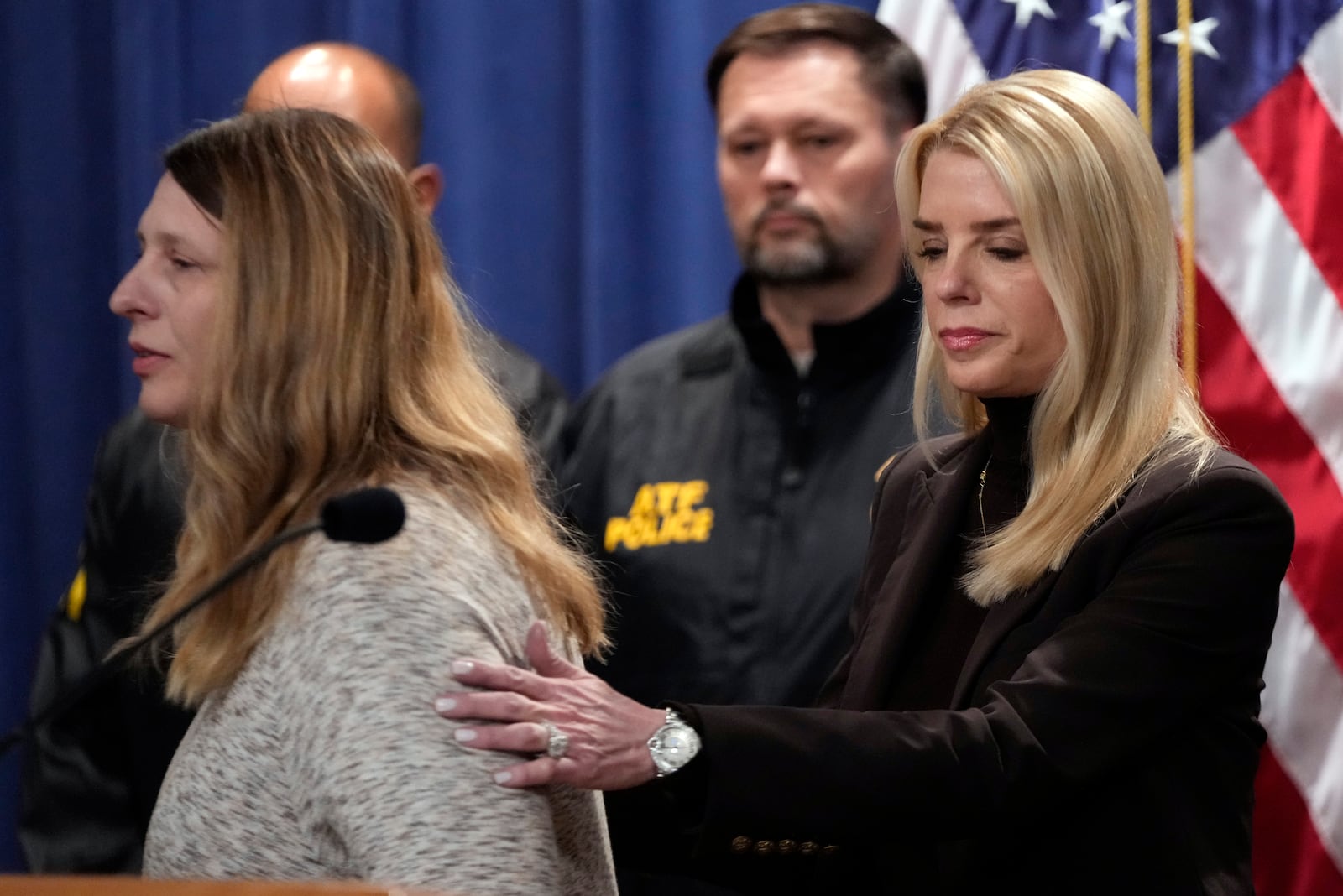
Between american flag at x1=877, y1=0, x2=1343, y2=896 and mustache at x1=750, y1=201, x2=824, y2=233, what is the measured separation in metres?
0.45

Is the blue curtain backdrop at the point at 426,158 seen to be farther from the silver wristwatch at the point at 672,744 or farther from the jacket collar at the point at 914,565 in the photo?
the silver wristwatch at the point at 672,744

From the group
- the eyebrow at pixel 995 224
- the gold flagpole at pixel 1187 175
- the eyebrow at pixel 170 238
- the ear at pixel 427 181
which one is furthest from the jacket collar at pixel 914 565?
the ear at pixel 427 181

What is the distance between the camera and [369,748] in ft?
4.12

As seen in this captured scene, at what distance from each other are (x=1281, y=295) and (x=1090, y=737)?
118 centimetres

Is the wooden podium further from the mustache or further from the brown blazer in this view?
the mustache

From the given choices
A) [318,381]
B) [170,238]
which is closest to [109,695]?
[170,238]

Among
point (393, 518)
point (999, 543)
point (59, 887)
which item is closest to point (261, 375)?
point (393, 518)

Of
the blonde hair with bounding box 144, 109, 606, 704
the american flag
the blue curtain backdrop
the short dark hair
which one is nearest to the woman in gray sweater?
the blonde hair with bounding box 144, 109, 606, 704

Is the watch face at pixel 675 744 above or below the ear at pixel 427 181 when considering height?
below

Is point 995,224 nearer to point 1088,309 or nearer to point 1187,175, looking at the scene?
point 1088,309

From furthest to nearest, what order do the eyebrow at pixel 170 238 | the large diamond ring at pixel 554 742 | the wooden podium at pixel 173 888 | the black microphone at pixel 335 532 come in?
the eyebrow at pixel 170 238 → the large diamond ring at pixel 554 742 → the black microphone at pixel 335 532 → the wooden podium at pixel 173 888

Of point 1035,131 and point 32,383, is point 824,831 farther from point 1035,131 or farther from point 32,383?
point 32,383

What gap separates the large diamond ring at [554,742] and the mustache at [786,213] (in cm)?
146

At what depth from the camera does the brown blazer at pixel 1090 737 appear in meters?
1.60
